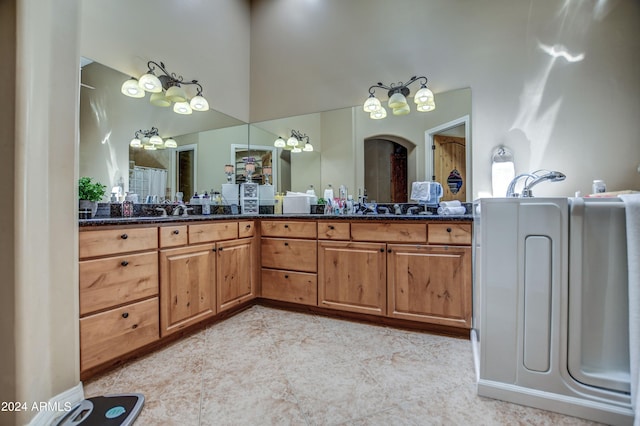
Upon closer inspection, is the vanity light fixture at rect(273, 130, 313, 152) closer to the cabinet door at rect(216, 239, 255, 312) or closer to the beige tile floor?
the cabinet door at rect(216, 239, 255, 312)

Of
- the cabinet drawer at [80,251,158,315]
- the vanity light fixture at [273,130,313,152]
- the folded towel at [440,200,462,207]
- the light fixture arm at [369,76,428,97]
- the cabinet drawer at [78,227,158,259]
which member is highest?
the light fixture arm at [369,76,428,97]

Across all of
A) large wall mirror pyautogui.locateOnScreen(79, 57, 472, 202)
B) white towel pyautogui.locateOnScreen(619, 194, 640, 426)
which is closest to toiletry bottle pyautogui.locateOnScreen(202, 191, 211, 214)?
large wall mirror pyautogui.locateOnScreen(79, 57, 472, 202)

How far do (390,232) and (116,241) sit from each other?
5.50ft

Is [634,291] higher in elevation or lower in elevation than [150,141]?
lower

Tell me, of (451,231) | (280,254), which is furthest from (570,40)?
(280,254)

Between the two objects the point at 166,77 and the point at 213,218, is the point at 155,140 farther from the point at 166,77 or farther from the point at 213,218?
the point at 213,218

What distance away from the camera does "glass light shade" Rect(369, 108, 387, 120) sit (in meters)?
2.70

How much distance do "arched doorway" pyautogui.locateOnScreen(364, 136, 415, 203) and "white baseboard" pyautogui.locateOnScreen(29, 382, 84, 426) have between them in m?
2.33

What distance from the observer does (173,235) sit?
187cm

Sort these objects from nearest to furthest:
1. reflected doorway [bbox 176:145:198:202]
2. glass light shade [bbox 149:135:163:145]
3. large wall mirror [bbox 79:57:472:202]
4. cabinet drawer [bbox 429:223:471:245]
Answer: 1. cabinet drawer [bbox 429:223:471:245]
2. large wall mirror [bbox 79:57:472:202]
3. glass light shade [bbox 149:135:163:145]
4. reflected doorway [bbox 176:145:198:202]

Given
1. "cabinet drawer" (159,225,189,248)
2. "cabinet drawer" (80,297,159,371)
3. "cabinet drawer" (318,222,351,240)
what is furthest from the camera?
"cabinet drawer" (318,222,351,240)

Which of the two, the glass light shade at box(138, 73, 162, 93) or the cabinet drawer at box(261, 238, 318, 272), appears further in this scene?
the cabinet drawer at box(261, 238, 318, 272)

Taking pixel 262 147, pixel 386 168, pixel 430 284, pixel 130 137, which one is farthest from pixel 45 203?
pixel 386 168

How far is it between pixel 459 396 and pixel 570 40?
2494 mm
